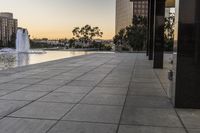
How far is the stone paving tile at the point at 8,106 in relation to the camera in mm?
6627

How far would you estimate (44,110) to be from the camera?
6781mm

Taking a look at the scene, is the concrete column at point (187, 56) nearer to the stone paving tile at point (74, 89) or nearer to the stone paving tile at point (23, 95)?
the stone paving tile at point (74, 89)

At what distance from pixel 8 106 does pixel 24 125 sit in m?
1.55

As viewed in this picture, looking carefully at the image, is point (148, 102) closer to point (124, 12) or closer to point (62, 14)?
point (62, 14)

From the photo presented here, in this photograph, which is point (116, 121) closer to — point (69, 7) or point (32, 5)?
point (32, 5)

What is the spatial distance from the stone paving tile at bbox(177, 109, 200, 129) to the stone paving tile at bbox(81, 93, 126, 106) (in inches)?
56.1

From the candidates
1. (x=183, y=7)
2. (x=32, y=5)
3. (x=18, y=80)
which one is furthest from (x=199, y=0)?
(x=32, y=5)

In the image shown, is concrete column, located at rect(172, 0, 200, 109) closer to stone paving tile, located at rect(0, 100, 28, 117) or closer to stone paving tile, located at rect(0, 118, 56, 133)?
stone paving tile, located at rect(0, 118, 56, 133)

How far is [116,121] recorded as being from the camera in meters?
6.00

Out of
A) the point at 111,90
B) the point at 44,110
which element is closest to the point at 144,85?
the point at 111,90

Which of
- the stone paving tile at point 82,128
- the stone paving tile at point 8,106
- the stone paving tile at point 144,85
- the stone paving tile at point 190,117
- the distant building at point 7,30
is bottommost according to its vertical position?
the stone paving tile at point 82,128

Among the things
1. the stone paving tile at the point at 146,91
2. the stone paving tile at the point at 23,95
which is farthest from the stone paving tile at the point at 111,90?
the stone paving tile at the point at 23,95

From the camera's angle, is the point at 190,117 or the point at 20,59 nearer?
the point at 190,117

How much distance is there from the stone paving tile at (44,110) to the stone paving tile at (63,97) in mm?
451
